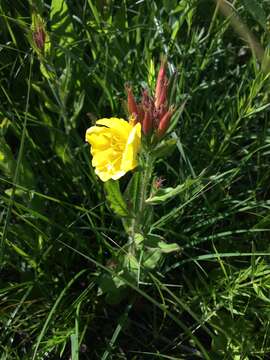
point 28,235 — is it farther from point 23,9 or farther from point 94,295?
point 23,9

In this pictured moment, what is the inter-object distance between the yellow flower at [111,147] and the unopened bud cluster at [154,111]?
0.10 feet

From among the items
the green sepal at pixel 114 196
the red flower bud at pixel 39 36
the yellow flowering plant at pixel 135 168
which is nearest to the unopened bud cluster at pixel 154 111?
the yellow flowering plant at pixel 135 168

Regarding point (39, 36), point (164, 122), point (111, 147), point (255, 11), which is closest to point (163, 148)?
point (164, 122)

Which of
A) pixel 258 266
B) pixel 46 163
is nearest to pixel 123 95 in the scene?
pixel 46 163

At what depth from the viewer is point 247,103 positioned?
1477 mm

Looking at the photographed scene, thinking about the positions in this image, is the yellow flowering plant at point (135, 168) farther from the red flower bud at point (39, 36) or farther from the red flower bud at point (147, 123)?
the red flower bud at point (39, 36)

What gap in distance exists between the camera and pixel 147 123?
1.10m

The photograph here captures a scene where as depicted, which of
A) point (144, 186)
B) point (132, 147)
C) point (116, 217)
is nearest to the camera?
point (132, 147)

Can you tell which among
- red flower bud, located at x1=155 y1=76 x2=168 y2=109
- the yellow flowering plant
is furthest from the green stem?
red flower bud, located at x1=155 y1=76 x2=168 y2=109

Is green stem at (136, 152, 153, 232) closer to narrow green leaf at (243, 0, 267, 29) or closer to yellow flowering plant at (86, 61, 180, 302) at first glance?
yellow flowering plant at (86, 61, 180, 302)

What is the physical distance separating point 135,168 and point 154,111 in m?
0.25

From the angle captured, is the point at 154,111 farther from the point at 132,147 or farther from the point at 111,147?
the point at 111,147

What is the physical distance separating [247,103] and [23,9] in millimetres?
929

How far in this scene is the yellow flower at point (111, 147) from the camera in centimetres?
114
